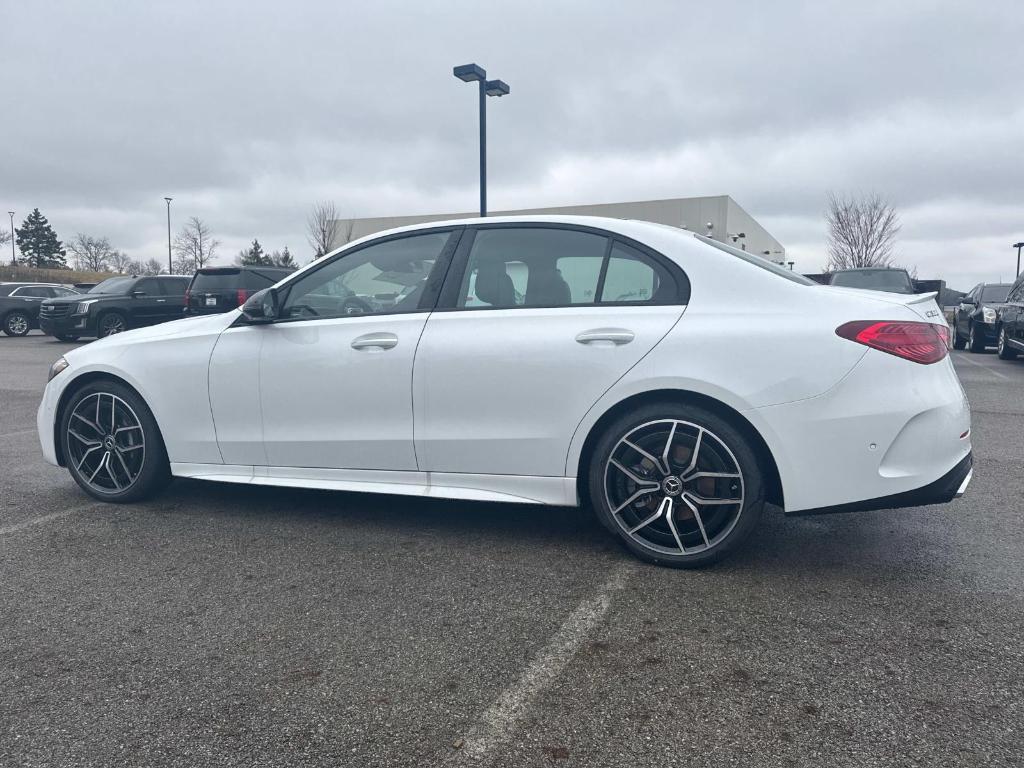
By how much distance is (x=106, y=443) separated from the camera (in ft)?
15.5

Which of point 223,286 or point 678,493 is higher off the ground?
point 223,286

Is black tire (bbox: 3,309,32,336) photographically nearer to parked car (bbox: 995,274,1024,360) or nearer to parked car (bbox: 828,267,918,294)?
parked car (bbox: 828,267,918,294)

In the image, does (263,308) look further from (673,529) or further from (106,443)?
(673,529)

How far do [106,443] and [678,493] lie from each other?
325 cm

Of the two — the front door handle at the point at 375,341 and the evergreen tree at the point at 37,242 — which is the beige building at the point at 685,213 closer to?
the front door handle at the point at 375,341

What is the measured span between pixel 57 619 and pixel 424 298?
208 centimetres

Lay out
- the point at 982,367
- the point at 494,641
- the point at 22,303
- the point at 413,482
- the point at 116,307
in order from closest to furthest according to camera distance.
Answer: the point at 494,641 < the point at 413,482 < the point at 982,367 < the point at 116,307 < the point at 22,303

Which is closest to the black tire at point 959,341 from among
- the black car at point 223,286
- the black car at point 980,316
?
the black car at point 980,316

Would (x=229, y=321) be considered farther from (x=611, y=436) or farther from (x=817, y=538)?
(x=817, y=538)

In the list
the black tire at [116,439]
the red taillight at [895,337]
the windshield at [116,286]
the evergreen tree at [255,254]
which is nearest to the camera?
the red taillight at [895,337]

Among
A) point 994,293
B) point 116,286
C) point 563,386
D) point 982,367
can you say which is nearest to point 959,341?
point 994,293

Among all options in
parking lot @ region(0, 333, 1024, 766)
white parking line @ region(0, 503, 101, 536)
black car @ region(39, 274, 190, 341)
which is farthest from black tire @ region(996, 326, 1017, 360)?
black car @ region(39, 274, 190, 341)

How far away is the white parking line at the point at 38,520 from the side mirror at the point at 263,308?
1535mm

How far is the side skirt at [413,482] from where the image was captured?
12.4ft
